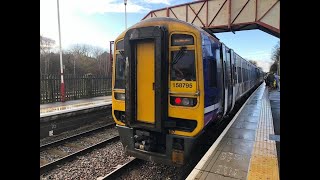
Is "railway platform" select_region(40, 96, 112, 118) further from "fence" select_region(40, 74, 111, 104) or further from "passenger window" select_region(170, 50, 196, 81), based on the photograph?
"passenger window" select_region(170, 50, 196, 81)

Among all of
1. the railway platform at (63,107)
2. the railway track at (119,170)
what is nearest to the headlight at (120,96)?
the railway track at (119,170)

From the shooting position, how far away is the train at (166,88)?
460 centimetres

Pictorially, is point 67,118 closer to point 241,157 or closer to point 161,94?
point 161,94

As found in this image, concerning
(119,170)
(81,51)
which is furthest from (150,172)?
(81,51)

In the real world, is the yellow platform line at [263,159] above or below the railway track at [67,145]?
above

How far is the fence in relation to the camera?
1333cm

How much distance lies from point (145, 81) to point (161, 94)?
0.50 metres

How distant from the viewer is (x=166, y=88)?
4.74 meters

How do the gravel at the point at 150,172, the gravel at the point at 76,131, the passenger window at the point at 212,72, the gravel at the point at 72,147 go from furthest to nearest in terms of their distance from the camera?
1. the gravel at the point at 76,131
2. the gravel at the point at 72,147
3. the gravel at the point at 150,172
4. the passenger window at the point at 212,72

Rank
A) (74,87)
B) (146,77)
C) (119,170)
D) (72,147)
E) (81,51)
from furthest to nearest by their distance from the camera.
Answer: (81,51) → (74,87) → (72,147) → (119,170) → (146,77)

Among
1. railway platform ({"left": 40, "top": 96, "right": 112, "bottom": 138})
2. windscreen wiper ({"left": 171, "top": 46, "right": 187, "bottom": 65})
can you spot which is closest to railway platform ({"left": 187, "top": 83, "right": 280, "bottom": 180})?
windscreen wiper ({"left": 171, "top": 46, "right": 187, "bottom": 65})

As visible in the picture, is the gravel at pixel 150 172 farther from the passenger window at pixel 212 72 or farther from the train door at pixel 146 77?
the passenger window at pixel 212 72
